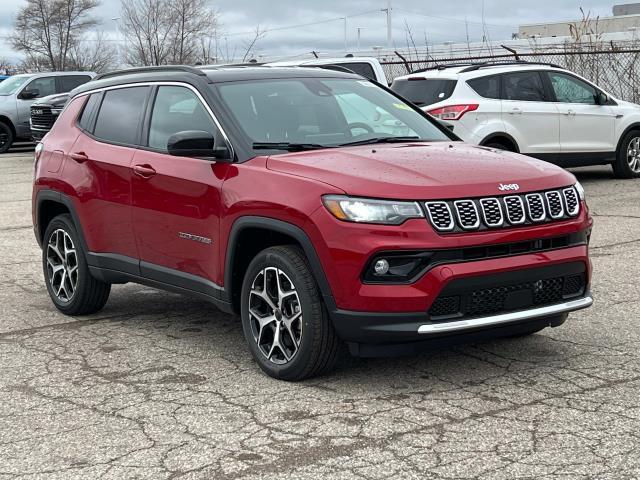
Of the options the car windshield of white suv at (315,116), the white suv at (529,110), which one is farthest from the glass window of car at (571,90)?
the car windshield of white suv at (315,116)

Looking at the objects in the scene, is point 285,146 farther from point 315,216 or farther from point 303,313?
point 303,313

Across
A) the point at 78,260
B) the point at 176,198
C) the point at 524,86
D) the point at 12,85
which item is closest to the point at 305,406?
the point at 176,198

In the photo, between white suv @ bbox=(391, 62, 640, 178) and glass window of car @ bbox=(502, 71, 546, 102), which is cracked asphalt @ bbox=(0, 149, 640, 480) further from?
glass window of car @ bbox=(502, 71, 546, 102)

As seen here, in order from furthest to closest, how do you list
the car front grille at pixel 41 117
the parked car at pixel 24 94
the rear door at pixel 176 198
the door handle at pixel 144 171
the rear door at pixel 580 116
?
the parked car at pixel 24 94
the car front grille at pixel 41 117
the rear door at pixel 580 116
the door handle at pixel 144 171
the rear door at pixel 176 198

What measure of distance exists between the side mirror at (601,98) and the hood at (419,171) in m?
9.32

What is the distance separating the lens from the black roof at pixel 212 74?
645cm

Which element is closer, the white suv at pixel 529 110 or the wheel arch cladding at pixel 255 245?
the wheel arch cladding at pixel 255 245

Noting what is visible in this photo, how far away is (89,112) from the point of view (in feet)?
24.6

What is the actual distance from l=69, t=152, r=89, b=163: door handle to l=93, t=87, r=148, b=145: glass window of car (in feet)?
0.56

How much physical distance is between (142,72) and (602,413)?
3.98m

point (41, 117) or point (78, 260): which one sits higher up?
point (41, 117)

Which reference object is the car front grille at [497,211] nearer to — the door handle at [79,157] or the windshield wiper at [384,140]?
the windshield wiper at [384,140]

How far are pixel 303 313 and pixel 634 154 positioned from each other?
11.4 metres

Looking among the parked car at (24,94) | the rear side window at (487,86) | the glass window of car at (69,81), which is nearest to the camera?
the rear side window at (487,86)
